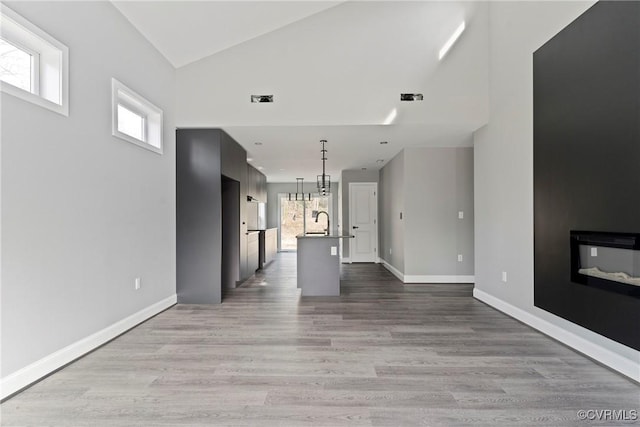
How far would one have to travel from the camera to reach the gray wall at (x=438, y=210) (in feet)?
18.4

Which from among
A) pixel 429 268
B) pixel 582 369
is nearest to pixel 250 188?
pixel 429 268

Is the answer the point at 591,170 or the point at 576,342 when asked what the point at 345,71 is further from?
the point at 576,342

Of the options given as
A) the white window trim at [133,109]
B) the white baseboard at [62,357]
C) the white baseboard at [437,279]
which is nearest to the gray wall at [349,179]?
the white baseboard at [437,279]

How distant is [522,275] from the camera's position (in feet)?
11.6

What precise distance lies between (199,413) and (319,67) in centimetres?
381

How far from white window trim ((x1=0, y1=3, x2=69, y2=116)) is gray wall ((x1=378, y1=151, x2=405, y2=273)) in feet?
15.5

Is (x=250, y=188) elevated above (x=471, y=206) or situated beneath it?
elevated above

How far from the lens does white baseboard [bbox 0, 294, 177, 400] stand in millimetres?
2043

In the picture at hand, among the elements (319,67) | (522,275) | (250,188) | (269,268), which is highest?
(319,67)

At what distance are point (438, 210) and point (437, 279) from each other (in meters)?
1.18

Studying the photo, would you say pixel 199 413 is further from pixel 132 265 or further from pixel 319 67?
pixel 319 67

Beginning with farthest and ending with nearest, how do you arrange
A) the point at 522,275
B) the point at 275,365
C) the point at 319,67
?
the point at 319,67
the point at 522,275
the point at 275,365

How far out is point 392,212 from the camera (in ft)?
22.5

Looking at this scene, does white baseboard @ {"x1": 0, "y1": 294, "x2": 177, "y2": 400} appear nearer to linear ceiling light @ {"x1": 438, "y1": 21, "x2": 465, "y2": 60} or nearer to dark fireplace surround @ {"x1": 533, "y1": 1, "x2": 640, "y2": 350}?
dark fireplace surround @ {"x1": 533, "y1": 1, "x2": 640, "y2": 350}
